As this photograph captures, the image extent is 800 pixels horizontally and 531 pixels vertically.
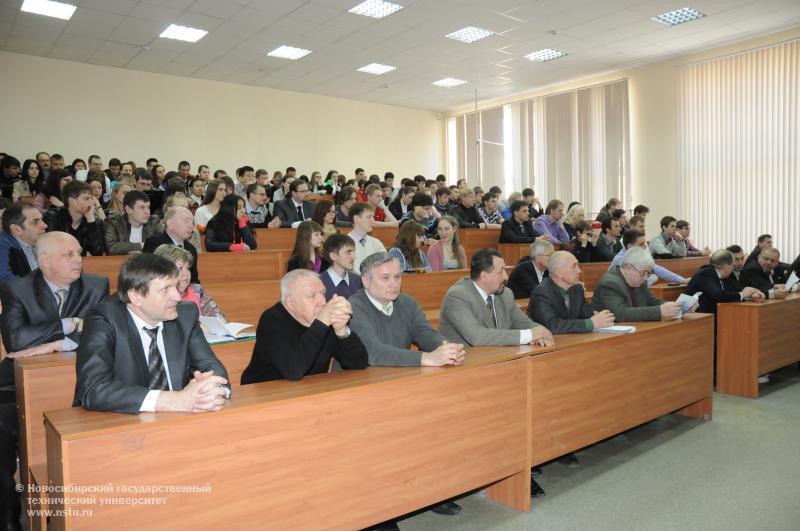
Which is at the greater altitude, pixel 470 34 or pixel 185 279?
pixel 470 34

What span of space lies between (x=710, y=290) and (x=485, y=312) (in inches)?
106

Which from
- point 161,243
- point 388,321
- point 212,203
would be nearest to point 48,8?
point 212,203

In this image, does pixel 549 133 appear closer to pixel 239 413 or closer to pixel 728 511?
pixel 728 511

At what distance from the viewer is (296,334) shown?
8.29 feet

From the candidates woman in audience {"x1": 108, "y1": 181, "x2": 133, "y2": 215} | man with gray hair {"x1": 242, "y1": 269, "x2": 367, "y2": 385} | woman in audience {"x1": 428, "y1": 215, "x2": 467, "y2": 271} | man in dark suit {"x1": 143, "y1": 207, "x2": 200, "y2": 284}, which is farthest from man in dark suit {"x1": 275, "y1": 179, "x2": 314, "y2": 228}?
man with gray hair {"x1": 242, "y1": 269, "x2": 367, "y2": 385}

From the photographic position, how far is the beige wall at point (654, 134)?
10672 mm

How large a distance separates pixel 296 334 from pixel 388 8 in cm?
658

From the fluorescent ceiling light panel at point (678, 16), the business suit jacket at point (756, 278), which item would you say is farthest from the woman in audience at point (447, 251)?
the fluorescent ceiling light panel at point (678, 16)

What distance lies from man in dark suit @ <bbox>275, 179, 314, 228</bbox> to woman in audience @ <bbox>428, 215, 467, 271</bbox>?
190 centimetres

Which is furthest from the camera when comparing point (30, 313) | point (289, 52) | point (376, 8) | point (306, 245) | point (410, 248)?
point (289, 52)

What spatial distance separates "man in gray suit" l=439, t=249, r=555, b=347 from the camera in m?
3.24

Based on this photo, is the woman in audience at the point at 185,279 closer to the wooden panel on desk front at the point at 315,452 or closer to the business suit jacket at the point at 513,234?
the wooden panel on desk front at the point at 315,452

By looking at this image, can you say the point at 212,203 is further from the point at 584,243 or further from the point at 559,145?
the point at 559,145

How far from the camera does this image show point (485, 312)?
354 cm
